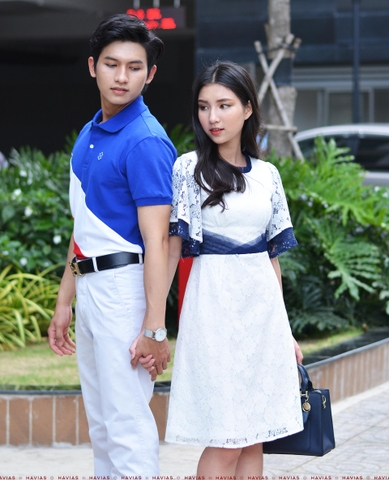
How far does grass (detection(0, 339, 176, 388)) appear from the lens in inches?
190

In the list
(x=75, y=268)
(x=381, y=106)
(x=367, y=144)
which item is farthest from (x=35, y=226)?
(x=381, y=106)

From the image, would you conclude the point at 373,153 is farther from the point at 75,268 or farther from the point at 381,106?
the point at 75,268

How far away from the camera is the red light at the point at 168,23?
68.0 ft

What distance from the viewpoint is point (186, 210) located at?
2910 mm

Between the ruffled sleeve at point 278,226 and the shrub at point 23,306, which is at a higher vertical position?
the ruffled sleeve at point 278,226

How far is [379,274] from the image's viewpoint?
264 inches

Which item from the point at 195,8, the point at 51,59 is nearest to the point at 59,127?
the point at 51,59

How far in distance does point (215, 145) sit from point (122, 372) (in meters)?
0.84

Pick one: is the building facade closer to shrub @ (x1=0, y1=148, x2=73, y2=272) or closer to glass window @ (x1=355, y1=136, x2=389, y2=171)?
glass window @ (x1=355, y1=136, x2=389, y2=171)

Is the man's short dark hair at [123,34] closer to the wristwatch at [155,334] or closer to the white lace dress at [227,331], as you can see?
the white lace dress at [227,331]

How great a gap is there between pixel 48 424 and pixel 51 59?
21606 mm

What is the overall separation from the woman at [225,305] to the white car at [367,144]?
9998 mm

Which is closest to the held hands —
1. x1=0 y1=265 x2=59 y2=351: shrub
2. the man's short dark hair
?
the man's short dark hair

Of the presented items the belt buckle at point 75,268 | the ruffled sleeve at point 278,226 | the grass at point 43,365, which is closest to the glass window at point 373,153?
the grass at point 43,365
